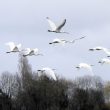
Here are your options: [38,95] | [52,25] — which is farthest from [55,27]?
[38,95]

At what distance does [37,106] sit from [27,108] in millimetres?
1762

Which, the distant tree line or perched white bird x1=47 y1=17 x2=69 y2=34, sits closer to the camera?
perched white bird x1=47 y1=17 x2=69 y2=34

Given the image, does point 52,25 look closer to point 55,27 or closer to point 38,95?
point 55,27

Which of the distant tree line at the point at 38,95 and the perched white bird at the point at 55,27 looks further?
the distant tree line at the point at 38,95

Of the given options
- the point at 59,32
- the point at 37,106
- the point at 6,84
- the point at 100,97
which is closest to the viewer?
the point at 59,32

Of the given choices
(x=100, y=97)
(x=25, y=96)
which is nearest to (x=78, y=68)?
(x=25, y=96)

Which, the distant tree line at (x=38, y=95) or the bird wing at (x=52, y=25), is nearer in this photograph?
the bird wing at (x=52, y=25)

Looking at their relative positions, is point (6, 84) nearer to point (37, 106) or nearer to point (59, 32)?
point (37, 106)

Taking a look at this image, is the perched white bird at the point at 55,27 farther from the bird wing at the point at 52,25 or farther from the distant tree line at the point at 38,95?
the distant tree line at the point at 38,95

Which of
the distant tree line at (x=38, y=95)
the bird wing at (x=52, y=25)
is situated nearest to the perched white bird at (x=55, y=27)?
the bird wing at (x=52, y=25)

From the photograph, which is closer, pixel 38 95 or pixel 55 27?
pixel 55 27

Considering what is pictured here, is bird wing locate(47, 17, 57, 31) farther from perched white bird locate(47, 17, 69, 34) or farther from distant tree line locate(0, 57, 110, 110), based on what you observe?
distant tree line locate(0, 57, 110, 110)

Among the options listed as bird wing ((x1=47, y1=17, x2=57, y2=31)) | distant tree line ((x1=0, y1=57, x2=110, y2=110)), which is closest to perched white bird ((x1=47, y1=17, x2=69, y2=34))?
bird wing ((x1=47, y1=17, x2=57, y2=31))

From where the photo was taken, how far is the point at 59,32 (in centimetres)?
4278
